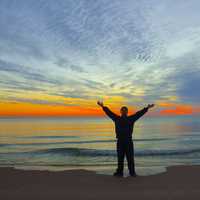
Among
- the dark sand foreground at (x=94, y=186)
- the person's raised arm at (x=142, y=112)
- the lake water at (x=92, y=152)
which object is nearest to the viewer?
the dark sand foreground at (x=94, y=186)

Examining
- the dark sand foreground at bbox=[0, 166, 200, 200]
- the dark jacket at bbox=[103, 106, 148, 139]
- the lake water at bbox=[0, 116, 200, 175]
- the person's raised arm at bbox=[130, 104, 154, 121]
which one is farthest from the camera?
the lake water at bbox=[0, 116, 200, 175]

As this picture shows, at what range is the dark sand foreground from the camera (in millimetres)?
6164

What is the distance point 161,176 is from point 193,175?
37.1 inches

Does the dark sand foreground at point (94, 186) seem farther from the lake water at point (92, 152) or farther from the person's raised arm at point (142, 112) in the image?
the person's raised arm at point (142, 112)

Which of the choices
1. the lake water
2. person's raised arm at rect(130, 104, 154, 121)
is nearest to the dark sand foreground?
the lake water

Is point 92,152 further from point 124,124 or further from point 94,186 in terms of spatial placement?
point 94,186

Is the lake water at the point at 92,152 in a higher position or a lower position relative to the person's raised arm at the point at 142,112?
lower

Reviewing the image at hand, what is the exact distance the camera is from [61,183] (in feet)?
25.3

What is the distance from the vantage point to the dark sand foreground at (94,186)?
20.2 feet

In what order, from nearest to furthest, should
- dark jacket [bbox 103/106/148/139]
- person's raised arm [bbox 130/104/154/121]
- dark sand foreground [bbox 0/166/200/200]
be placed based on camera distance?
dark sand foreground [bbox 0/166/200/200] → person's raised arm [bbox 130/104/154/121] → dark jacket [bbox 103/106/148/139]

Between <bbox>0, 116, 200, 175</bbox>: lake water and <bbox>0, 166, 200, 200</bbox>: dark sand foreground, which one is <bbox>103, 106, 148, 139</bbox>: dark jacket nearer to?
<bbox>0, 166, 200, 200</bbox>: dark sand foreground

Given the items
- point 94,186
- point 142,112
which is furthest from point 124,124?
point 94,186

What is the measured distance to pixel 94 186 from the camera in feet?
23.7

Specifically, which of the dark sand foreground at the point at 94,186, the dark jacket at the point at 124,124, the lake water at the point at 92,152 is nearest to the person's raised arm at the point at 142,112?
the dark jacket at the point at 124,124
